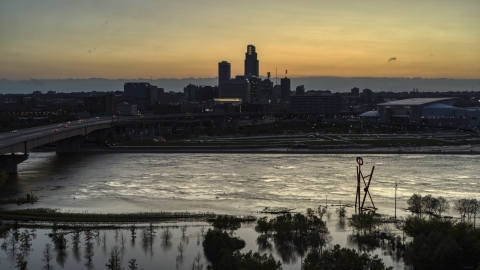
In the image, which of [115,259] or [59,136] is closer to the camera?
[115,259]

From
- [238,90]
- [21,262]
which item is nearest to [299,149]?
[21,262]

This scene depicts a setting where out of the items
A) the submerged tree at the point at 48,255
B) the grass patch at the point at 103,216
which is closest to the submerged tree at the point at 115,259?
the submerged tree at the point at 48,255

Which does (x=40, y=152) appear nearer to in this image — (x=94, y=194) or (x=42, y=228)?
(x=94, y=194)

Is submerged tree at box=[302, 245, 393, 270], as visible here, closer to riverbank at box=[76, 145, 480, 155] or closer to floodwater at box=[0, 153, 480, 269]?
floodwater at box=[0, 153, 480, 269]

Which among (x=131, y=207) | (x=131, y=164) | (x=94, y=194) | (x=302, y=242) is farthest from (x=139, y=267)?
(x=131, y=164)

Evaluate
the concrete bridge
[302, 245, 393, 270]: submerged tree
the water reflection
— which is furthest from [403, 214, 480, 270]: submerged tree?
the concrete bridge

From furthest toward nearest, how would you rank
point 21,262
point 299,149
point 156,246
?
point 299,149, point 156,246, point 21,262

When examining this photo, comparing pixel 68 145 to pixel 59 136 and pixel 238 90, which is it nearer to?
pixel 59 136

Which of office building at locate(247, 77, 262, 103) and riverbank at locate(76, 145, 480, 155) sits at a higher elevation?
office building at locate(247, 77, 262, 103)
